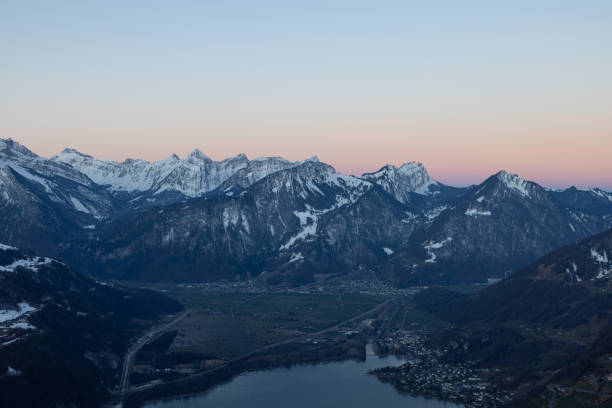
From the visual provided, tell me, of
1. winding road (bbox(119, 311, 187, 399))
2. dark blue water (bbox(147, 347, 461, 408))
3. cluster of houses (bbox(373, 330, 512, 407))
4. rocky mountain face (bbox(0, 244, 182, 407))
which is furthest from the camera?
winding road (bbox(119, 311, 187, 399))

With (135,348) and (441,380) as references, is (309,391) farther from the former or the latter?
(135,348)

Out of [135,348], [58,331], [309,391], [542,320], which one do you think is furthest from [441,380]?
[58,331]

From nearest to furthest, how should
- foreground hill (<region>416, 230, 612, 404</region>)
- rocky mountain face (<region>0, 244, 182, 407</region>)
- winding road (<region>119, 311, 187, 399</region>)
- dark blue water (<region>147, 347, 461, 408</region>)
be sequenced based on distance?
1. rocky mountain face (<region>0, 244, 182, 407</region>)
2. dark blue water (<region>147, 347, 461, 408</region>)
3. foreground hill (<region>416, 230, 612, 404</region>)
4. winding road (<region>119, 311, 187, 399</region>)

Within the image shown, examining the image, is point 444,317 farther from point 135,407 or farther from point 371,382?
point 135,407

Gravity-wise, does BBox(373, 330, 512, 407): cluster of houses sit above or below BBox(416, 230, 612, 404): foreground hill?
below

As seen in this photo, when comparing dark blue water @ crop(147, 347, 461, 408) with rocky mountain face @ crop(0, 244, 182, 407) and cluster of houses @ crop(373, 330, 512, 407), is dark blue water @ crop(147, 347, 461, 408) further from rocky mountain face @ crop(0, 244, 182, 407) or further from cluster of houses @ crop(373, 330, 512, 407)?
rocky mountain face @ crop(0, 244, 182, 407)

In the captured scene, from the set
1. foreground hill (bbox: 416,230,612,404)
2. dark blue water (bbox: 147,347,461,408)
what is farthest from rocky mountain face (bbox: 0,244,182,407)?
foreground hill (bbox: 416,230,612,404)

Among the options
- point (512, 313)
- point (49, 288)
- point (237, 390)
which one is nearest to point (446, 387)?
point (237, 390)
